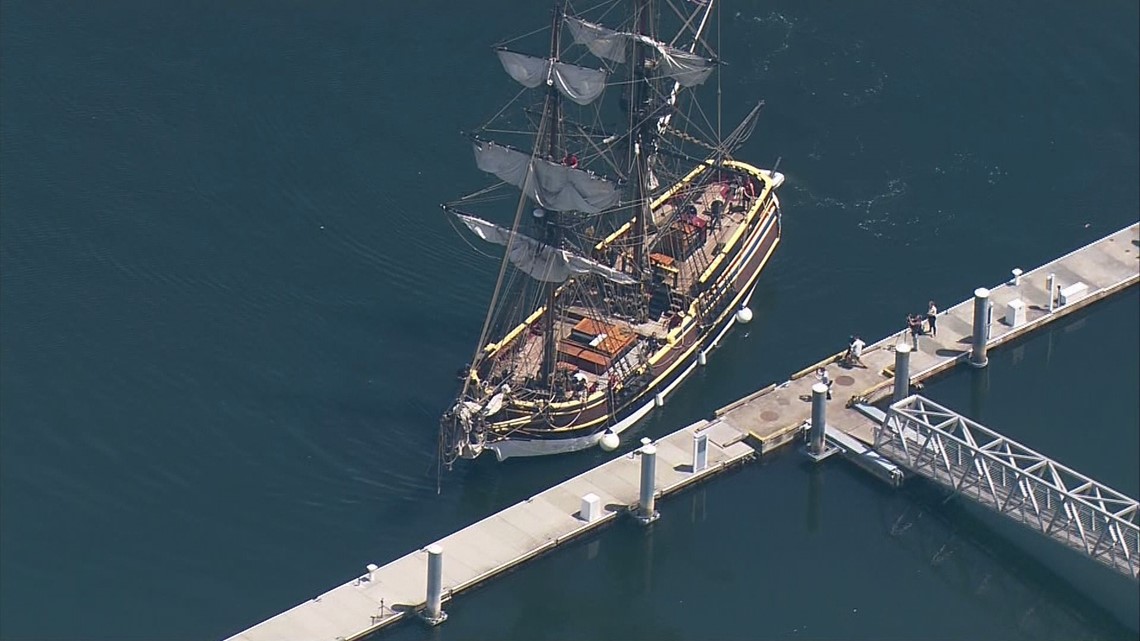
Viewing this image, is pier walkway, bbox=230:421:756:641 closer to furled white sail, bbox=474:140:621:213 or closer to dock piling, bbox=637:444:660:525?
dock piling, bbox=637:444:660:525

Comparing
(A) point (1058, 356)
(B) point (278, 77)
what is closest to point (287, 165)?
(B) point (278, 77)

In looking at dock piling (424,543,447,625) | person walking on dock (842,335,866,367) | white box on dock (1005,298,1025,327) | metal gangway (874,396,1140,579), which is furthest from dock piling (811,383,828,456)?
dock piling (424,543,447,625)

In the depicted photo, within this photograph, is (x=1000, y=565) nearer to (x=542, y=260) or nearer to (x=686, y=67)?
(x=542, y=260)

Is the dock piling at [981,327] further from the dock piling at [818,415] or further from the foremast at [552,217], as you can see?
the foremast at [552,217]

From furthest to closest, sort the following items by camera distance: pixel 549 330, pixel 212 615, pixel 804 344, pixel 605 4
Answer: pixel 605 4 < pixel 804 344 < pixel 549 330 < pixel 212 615

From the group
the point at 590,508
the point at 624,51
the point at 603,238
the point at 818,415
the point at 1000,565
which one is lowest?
the point at 1000,565

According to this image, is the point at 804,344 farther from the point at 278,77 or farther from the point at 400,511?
the point at 278,77

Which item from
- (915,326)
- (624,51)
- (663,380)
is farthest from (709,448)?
(624,51)
